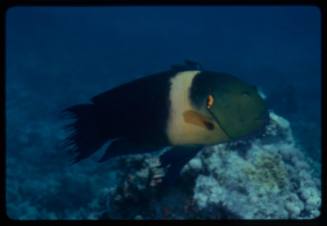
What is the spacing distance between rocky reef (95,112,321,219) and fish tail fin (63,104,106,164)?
54.0 inches

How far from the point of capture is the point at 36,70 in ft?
68.5

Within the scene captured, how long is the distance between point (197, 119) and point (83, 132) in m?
0.56

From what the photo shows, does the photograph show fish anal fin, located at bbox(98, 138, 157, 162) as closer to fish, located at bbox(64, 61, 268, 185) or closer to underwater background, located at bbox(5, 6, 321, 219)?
fish, located at bbox(64, 61, 268, 185)

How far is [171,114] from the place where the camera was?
78.5 inches

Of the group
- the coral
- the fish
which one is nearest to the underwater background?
the coral

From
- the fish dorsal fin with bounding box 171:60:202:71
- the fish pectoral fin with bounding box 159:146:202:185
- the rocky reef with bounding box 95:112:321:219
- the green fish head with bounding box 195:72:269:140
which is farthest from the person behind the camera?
the rocky reef with bounding box 95:112:321:219

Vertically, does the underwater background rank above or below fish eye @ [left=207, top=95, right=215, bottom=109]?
below

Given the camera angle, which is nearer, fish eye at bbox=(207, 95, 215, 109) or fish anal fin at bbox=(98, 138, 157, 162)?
fish eye at bbox=(207, 95, 215, 109)

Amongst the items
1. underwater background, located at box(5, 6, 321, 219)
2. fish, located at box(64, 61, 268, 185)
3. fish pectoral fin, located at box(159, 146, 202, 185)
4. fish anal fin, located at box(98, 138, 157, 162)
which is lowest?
underwater background, located at box(5, 6, 321, 219)

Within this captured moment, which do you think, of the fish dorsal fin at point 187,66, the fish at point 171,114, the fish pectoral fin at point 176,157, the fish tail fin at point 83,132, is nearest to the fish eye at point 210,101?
the fish at point 171,114

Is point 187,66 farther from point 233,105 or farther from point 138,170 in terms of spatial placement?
point 138,170

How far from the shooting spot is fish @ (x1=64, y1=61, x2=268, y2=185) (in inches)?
72.7

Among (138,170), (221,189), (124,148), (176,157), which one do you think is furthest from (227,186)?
(124,148)

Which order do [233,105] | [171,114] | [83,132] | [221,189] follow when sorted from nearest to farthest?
[233,105] < [171,114] < [83,132] < [221,189]
